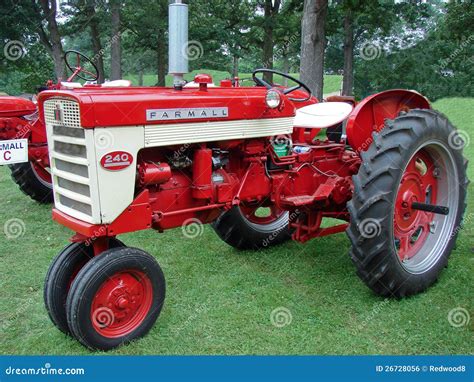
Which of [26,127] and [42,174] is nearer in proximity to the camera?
[26,127]

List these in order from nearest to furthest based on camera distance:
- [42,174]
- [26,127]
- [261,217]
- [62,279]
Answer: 1. [62,279]
2. [261,217]
3. [26,127]
4. [42,174]

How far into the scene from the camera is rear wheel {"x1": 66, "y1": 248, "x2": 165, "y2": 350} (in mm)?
2488

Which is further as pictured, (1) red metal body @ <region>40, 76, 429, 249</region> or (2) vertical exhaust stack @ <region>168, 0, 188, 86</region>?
(2) vertical exhaust stack @ <region>168, 0, 188, 86</region>

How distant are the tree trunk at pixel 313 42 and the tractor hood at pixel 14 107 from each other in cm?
482

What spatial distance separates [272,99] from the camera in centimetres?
298

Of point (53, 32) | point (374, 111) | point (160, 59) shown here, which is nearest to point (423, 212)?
point (374, 111)

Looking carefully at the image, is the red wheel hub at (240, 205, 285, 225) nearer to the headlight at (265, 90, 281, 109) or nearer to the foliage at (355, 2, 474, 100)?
the headlight at (265, 90, 281, 109)

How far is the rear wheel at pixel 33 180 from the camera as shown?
19.3 ft


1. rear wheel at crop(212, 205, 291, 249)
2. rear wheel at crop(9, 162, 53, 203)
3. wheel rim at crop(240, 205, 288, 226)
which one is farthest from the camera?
rear wheel at crop(9, 162, 53, 203)

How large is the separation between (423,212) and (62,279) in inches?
102

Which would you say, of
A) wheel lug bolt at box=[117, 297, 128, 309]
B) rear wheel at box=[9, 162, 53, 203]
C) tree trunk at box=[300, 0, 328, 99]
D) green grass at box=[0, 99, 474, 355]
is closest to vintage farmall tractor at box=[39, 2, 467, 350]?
wheel lug bolt at box=[117, 297, 128, 309]

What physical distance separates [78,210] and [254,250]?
197 centimetres

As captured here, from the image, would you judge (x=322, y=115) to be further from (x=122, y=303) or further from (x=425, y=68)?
(x=425, y=68)

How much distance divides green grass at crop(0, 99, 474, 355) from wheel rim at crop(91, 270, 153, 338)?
0.42 feet
